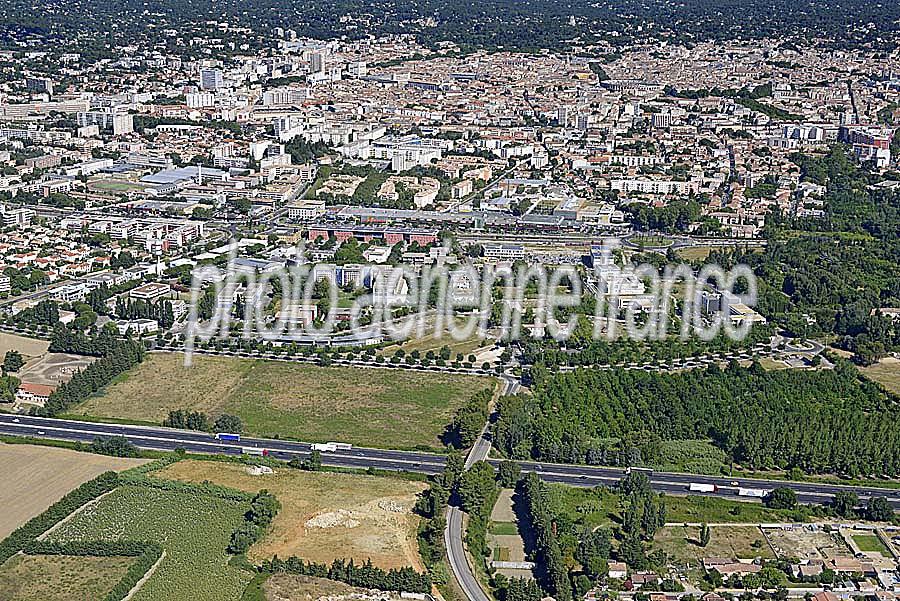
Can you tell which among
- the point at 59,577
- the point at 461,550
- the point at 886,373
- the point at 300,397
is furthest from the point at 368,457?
the point at 886,373

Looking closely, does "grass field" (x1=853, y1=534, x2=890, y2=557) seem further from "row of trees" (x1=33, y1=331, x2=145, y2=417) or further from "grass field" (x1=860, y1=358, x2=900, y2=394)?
"row of trees" (x1=33, y1=331, x2=145, y2=417)

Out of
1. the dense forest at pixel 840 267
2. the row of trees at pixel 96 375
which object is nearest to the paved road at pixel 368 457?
the row of trees at pixel 96 375

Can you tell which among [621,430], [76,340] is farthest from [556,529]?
[76,340]

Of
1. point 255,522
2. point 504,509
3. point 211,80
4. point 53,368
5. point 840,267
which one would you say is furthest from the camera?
point 211,80

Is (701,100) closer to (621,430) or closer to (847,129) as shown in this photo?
(847,129)

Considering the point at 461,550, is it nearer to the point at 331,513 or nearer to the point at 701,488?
the point at 331,513

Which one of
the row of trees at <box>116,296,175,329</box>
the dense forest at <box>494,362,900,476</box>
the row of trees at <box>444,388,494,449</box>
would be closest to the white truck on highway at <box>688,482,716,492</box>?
the dense forest at <box>494,362,900,476</box>
